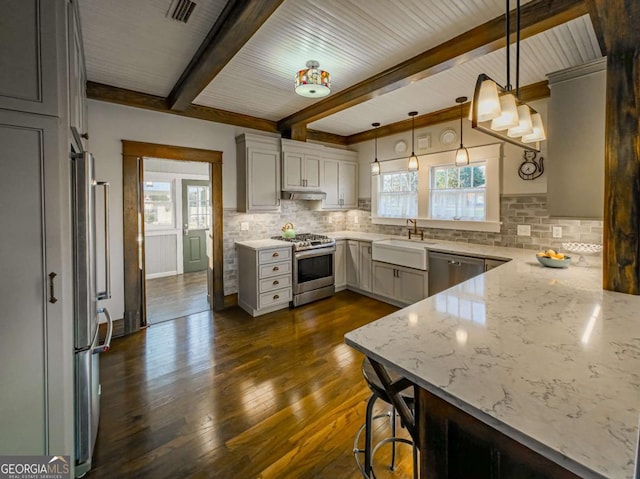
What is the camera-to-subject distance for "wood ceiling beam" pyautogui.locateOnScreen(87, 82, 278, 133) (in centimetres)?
313

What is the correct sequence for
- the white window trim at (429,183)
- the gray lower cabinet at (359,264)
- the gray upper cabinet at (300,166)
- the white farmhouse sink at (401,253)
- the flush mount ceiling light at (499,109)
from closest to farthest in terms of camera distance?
the flush mount ceiling light at (499,109), the white window trim at (429,183), the white farmhouse sink at (401,253), the gray upper cabinet at (300,166), the gray lower cabinet at (359,264)

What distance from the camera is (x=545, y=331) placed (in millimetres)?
1224

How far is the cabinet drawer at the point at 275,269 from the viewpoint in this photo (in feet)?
12.5

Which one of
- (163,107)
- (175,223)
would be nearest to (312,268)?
(163,107)

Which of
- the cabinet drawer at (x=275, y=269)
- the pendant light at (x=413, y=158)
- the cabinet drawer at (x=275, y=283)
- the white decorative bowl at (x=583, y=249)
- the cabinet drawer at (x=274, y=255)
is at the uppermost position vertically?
the pendant light at (x=413, y=158)

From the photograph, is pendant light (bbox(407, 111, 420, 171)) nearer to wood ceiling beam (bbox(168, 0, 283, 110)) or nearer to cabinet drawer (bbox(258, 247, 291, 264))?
cabinet drawer (bbox(258, 247, 291, 264))

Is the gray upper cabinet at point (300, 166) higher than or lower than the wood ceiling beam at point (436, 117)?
lower

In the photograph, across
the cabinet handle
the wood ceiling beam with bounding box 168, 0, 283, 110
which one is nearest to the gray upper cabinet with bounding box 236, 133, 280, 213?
the wood ceiling beam with bounding box 168, 0, 283, 110

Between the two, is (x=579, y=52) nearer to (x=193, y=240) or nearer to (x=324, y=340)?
(x=324, y=340)

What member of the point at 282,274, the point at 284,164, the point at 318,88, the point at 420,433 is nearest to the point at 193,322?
the point at 282,274

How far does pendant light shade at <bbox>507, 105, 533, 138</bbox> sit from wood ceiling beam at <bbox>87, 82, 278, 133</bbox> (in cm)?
342

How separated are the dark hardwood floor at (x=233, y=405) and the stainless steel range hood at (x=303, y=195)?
6.02ft

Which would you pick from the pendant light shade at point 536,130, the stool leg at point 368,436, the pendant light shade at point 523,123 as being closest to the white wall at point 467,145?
the pendant light shade at point 536,130

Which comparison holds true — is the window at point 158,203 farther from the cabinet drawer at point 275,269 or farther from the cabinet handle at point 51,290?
the cabinet handle at point 51,290
